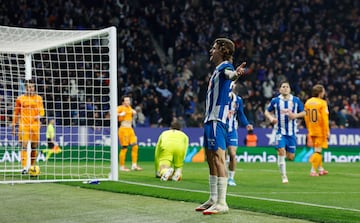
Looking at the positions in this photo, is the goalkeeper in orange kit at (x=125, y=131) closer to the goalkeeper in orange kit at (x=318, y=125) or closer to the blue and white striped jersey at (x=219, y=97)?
the goalkeeper in orange kit at (x=318, y=125)

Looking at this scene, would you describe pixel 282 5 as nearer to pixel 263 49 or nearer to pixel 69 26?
pixel 263 49

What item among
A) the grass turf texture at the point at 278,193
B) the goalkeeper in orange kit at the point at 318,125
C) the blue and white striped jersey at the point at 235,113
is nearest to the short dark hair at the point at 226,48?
the grass turf texture at the point at 278,193

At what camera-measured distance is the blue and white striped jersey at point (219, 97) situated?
8.85 metres

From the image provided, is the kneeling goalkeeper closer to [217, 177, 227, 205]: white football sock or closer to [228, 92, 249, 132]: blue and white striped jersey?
[228, 92, 249, 132]: blue and white striped jersey

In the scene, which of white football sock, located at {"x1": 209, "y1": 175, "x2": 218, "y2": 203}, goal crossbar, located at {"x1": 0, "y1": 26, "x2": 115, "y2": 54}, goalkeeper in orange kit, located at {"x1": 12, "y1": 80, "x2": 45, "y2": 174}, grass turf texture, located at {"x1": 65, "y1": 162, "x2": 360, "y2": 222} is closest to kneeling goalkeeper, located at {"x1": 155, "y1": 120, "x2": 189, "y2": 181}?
grass turf texture, located at {"x1": 65, "y1": 162, "x2": 360, "y2": 222}

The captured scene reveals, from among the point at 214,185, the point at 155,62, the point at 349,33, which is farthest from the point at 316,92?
the point at 349,33

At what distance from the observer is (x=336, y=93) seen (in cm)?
3128

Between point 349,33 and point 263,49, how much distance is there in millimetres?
5365

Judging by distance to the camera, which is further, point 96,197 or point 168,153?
point 168,153

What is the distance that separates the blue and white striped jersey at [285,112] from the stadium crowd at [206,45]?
11.9 meters

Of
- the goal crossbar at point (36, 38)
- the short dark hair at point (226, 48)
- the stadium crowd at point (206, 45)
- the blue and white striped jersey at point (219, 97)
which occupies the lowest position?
the blue and white striped jersey at point (219, 97)

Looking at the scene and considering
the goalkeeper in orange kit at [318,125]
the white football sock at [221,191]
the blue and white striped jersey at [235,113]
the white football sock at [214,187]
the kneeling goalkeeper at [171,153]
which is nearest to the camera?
the white football sock at [221,191]

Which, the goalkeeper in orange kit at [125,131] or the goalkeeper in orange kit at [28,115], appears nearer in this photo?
the goalkeeper in orange kit at [28,115]

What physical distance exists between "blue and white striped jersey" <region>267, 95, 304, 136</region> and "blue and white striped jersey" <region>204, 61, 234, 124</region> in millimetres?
6789
